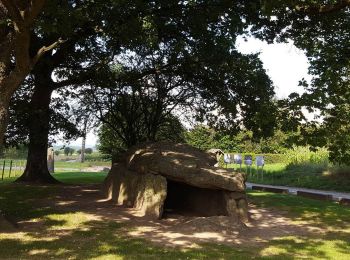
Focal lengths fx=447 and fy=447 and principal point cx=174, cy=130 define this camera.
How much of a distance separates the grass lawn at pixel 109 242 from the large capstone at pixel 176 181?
1774 mm

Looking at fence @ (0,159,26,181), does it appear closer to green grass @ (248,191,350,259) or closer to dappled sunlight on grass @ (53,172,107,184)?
dappled sunlight on grass @ (53,172,107,184)

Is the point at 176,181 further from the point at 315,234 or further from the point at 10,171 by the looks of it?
the point at 10,171

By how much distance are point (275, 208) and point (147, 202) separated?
5.12 metres

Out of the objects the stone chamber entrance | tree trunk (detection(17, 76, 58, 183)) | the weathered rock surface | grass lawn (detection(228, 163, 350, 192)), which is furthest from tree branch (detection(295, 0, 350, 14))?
grass lawn (detection(228, 163, 350, 192))

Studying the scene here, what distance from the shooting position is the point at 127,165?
628 inches

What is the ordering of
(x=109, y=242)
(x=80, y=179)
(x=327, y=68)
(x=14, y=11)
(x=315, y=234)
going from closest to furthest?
(x=14, y=11), (x=109, y=242), (x=315, y=234), (x=327, y=68), (x=80, y=179)

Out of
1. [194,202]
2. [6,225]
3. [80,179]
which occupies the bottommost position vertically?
[6,225]

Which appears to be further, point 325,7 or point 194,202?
point 194,202

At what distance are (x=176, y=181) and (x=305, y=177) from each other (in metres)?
16.9

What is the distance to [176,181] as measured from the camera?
45.1 ft

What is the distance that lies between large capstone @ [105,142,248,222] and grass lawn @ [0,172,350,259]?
1.77m

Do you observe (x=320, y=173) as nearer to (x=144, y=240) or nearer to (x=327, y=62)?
(x=327, y=62)

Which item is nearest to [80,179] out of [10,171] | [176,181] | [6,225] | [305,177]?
[10,171]

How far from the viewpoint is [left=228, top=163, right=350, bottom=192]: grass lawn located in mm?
25984
